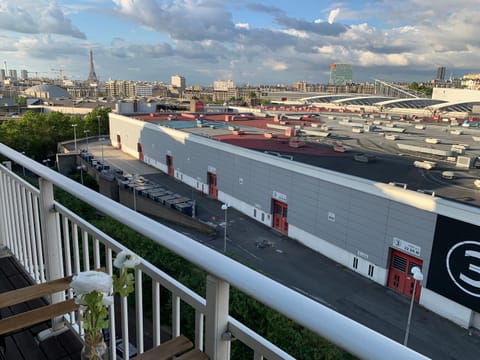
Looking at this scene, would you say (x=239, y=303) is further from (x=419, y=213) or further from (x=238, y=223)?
(x=238, y=223)

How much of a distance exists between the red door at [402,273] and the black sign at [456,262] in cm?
79

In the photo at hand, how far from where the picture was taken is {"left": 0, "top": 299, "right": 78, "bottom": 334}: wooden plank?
1.85 meters

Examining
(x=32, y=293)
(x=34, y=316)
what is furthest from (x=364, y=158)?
(x=34, y=316)

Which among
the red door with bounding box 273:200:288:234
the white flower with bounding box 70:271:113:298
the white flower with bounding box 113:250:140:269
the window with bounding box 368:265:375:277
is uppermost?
the white flower with bounding box 113:250:140:269

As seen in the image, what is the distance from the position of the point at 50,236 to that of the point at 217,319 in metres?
1.89

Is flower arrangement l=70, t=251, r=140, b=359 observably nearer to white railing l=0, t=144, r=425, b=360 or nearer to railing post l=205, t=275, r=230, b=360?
white railing l=0, t=144, r=425, b=360

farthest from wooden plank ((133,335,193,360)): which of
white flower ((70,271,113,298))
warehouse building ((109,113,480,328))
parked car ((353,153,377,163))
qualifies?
parked car ((353,153,377,163))

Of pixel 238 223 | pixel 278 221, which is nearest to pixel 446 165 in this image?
pixel 278 221

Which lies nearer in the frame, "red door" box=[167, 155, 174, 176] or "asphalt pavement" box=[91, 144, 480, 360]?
"asphalt pavement" box=[91, 144, 480, 360]

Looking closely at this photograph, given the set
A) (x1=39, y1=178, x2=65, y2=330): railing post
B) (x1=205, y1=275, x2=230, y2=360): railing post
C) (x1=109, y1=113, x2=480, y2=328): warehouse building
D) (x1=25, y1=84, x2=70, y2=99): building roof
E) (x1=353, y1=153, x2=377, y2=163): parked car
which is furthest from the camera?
(x1=25, y1=84, x2=70, y2=99): building roof

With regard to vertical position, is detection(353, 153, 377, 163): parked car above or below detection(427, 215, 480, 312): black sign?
above

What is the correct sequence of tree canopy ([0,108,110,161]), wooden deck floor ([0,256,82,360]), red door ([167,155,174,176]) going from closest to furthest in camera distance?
wooden deck floor ([0,256,82,360]), red door ([167,155,174,176]), tree canopy ([0,108,110,161])

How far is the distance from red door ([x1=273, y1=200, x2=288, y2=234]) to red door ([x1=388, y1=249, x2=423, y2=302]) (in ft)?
21.0

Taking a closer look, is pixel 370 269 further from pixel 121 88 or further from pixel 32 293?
pixel 121 88
